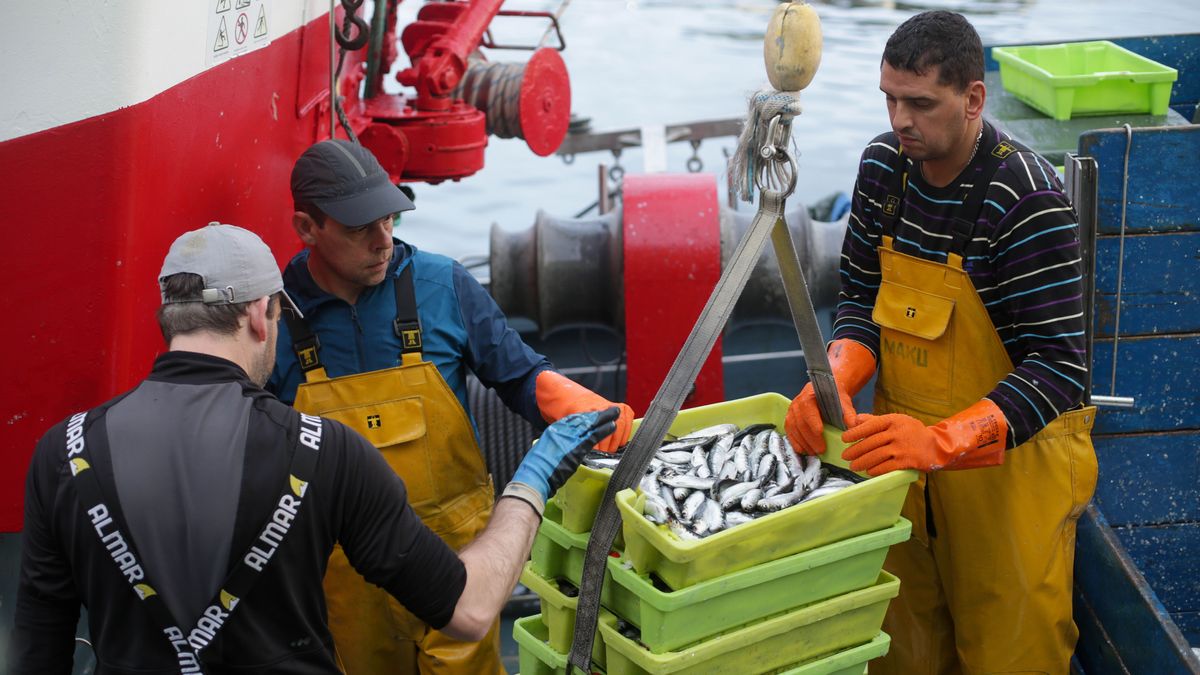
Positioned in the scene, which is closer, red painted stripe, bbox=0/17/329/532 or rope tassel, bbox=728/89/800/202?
rope tassel, bbox=728/89/800/202

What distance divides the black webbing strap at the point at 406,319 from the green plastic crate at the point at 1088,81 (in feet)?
9.06

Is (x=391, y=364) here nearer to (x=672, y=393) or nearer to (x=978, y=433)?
(x=672, y=393)

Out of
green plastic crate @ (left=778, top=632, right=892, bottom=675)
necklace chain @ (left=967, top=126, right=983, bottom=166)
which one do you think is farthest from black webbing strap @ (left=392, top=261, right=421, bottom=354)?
necklace chain @ (left=967, top=126, right=983, bottom=166)

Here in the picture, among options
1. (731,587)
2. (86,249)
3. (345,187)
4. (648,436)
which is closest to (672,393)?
(648,436)

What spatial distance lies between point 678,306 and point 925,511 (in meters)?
A: 1.66

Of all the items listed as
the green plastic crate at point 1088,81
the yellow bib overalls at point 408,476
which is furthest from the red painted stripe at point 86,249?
the green plastic crate at point 1088,81

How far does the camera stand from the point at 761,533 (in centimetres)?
227

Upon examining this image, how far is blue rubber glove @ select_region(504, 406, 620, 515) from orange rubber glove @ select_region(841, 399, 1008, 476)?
0.59 metres

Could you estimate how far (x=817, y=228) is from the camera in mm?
5078

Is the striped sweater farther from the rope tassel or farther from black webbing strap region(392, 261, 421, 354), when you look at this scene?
black webbing strap region(392, 261, 421, 354)

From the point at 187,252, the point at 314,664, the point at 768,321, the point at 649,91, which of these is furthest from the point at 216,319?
the point at 649,91

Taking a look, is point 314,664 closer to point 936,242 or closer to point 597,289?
point 936,242

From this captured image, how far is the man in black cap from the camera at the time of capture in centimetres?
283

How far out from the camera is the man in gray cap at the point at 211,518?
79.0 inches
